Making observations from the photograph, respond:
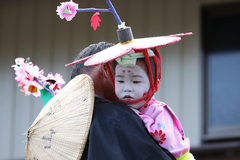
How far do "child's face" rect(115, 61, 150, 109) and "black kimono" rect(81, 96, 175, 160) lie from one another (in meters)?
0.07

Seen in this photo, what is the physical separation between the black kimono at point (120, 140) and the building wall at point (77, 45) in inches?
87.7

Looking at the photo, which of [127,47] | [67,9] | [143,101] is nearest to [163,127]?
[143,101]

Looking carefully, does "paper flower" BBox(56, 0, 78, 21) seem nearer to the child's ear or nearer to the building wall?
the child's ear

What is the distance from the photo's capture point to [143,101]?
129cm

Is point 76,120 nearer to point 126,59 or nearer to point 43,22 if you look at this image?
point 126,59

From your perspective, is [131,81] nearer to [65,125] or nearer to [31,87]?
[65,125]

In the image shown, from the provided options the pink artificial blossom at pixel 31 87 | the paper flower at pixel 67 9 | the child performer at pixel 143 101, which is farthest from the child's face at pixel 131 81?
the pink artificial blossom at pixel 31 87

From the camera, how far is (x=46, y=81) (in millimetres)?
1575

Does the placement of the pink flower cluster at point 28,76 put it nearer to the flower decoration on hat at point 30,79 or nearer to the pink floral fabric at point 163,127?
the flower decoration on hat at point 30,79

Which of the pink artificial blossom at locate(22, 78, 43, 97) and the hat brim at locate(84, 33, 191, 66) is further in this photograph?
the pink artificial blossom at locate(22, 78, 43, 97)

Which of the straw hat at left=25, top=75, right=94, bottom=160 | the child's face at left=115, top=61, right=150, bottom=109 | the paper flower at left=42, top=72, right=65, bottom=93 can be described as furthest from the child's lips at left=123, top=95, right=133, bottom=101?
the paper flower at left=42, top=72, right=65, bottom=93

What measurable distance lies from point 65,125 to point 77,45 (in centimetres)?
251

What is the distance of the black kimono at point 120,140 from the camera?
3.68 ft

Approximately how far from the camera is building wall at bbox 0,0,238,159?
334cm
